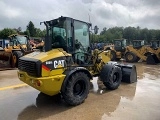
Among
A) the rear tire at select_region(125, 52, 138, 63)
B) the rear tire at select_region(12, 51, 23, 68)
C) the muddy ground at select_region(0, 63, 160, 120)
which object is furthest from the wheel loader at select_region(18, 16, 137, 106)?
the rear tire at select_region(125, 52, 138, 63)

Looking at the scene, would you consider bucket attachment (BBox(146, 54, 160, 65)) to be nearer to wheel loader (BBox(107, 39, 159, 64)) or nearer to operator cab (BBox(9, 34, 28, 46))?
wheel loader (BBox(107, 39, 159, 64))

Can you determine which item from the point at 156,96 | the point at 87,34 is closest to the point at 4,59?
the point at 87,34

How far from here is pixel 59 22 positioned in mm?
5699

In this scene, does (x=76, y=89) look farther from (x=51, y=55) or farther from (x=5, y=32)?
(x=5, y=32)

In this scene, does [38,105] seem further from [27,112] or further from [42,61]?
[42,61]

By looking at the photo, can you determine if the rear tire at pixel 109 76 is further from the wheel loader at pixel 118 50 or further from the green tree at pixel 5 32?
the green tree at pixel 5 32

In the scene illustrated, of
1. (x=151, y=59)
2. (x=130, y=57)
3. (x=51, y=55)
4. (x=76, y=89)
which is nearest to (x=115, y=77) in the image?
(x=76, y=89)

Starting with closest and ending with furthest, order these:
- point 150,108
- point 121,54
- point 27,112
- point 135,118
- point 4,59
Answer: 1. point 135,118
2. point 27,112
3. point 150,108
4. point 4,59
5. point 121,54

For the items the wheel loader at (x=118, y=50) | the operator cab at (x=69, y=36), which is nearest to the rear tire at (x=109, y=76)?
the operator cab at (x=69, y=36)

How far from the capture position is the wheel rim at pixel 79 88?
5.34m

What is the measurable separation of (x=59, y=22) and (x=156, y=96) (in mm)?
3924

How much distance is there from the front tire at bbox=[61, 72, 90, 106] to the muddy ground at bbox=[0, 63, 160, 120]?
0.20m

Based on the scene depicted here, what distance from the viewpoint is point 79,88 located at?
546cm

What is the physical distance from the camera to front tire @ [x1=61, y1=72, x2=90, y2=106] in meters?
5.00
